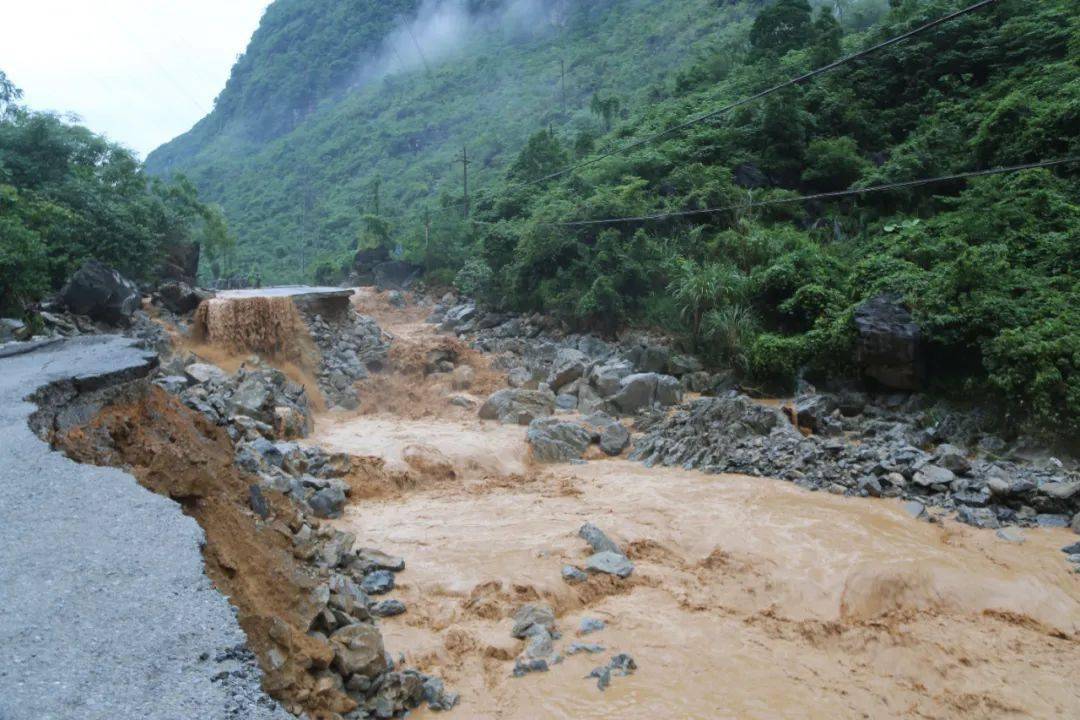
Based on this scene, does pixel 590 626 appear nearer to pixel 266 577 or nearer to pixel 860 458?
pixel 266 577

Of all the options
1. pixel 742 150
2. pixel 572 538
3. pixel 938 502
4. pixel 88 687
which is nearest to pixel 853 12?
pixel 742 150

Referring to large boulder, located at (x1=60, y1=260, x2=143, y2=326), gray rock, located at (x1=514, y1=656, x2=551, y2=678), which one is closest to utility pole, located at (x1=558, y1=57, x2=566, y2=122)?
large boulder, located at (x1=60, y1=260, x2=143, y2=326)

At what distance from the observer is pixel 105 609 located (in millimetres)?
2949

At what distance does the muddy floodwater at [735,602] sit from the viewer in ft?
17.3

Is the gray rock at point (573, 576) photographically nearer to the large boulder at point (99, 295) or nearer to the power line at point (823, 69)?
the power line at point (823, 69)

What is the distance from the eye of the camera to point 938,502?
9.34 metres

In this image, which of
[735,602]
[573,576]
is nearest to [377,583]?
[573,576]

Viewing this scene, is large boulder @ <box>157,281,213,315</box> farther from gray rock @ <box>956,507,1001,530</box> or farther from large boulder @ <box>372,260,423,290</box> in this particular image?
gray rock @ <box>956,507,1001,530</box>

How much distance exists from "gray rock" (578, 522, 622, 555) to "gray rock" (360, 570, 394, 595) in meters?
2.36

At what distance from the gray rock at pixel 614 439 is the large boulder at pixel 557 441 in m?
0.30

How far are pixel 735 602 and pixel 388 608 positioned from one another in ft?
11.6

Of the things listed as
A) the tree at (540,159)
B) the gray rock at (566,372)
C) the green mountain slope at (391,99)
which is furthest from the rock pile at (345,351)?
the green mountain slope at (391,99)

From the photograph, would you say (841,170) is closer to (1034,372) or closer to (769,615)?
(1034,372)

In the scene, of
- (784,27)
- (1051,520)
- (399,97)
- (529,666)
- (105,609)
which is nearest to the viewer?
(105,609)
